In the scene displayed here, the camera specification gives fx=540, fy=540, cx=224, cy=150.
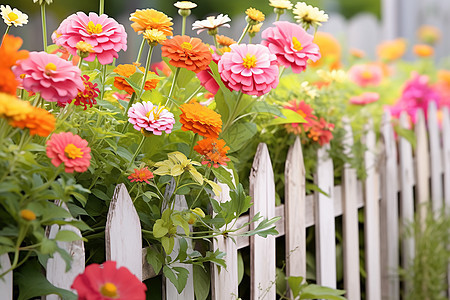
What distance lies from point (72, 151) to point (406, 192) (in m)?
1.78

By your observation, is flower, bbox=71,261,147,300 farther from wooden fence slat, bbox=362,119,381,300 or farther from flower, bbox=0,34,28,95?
wooden fence slat, bbox=362,119,381,300

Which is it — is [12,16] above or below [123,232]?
above

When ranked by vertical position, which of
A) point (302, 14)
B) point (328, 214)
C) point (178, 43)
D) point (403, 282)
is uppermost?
point (302, 14)

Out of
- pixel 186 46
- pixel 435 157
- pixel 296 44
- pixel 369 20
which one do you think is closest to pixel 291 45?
pixel 296 44

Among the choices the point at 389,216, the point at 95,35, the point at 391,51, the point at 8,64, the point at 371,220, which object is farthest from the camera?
the point at 391,51

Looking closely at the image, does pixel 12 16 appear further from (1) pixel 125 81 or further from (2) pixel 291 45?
(2) pixel 291 45

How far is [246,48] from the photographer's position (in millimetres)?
1017

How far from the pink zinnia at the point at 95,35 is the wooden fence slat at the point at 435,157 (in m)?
1.92

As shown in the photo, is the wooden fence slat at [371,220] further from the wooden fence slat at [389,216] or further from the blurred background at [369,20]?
the blurred background at [369,20]

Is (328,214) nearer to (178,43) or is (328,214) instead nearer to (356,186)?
(356,186)

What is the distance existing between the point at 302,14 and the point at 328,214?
673 millimetres

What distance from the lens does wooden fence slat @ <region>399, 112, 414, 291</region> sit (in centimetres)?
217

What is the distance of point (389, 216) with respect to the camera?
2059 mm

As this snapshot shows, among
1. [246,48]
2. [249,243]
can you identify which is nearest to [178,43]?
[246,48]
